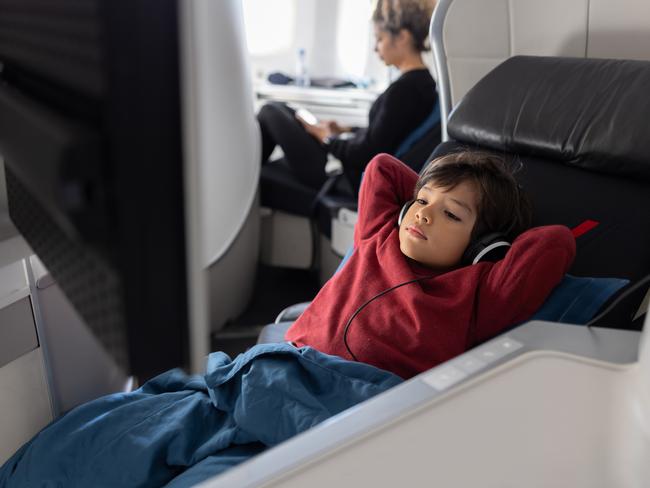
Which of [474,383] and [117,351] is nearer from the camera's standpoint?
[117,351]

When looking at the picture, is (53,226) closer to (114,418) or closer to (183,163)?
(183,163)

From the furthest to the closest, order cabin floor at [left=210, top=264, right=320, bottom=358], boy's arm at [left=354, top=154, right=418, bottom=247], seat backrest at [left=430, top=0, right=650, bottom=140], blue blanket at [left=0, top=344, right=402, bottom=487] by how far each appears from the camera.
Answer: cabin floor at [left=210, top=264, right=320, bottom=358], seat backrest at [left=430, top=0, right=650, bottom=140], boy's arm at [left=354, top=154, right=418, bottom=247], blue blanket at [left=0, top=344, right=402, bottom=487]

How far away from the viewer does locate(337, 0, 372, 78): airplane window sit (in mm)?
4016

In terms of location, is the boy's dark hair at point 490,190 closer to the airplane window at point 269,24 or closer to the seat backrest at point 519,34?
the seat backrest at point 519,34

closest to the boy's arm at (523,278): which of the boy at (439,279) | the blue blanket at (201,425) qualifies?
the boy at (439,279)

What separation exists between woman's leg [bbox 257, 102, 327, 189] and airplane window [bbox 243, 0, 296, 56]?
1.86m

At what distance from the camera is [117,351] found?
0.32 m

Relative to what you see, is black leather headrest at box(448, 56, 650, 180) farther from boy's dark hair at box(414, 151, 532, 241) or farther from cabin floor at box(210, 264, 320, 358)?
cabin floor at box(210, 264, 320, 358)

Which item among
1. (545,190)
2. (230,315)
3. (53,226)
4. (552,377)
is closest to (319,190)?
(230,315)

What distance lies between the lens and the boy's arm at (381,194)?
1.32m

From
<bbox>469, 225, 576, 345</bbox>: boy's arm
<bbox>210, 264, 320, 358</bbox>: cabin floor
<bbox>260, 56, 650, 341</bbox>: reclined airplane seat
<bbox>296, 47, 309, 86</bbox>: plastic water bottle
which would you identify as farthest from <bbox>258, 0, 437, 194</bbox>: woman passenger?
<bbox>296, 47, 309, 86</bbox>: plastic water bottle

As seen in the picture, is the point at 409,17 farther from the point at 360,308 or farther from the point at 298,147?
the point at 360,308

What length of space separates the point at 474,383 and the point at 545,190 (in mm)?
786

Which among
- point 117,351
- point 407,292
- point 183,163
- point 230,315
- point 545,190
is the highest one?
point 183,163
